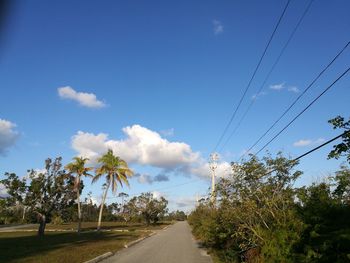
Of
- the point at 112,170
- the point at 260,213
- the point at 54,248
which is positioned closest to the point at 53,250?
the point at 54,248

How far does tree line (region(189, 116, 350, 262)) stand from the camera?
28.5 feet

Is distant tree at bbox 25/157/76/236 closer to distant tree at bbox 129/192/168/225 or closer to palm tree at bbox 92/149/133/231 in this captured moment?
palm tree at bbox 92/149/133/231

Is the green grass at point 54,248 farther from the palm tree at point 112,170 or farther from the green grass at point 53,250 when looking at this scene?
the palm tree at point 112,170

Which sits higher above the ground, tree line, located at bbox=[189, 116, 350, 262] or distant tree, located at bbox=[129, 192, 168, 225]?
distant tree, located at bbox=[129, 192, 168, 225]

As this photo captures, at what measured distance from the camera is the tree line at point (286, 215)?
28.5 feet

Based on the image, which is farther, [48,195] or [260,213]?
[48,195]

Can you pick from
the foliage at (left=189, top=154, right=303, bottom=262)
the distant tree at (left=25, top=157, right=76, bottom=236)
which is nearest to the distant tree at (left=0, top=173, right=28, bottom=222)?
the distant tree at (left=25, top=157, right=76, bottom=236)

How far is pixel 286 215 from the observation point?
12516 mm

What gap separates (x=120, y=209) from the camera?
137 m

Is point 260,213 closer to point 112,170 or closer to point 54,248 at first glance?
point 54,248

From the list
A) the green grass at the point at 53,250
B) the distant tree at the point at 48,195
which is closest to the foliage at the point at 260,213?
the green grass at the point at 53,250

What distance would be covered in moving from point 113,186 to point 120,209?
280 feet

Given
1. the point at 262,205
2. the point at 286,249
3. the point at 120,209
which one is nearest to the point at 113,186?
the point at 262,205

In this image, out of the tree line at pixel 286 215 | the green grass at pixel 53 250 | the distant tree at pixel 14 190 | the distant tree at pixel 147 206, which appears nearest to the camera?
the tree line at pixel 286 215
